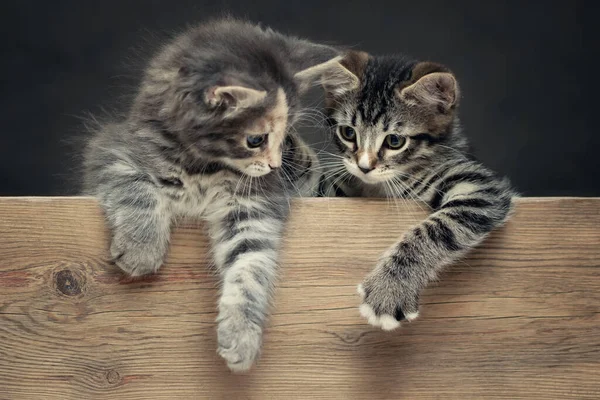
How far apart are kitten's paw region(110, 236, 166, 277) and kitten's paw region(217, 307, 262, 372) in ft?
0.75

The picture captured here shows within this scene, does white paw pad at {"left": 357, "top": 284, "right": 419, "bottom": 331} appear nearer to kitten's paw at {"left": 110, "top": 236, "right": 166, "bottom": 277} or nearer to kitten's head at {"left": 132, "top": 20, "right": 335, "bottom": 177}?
A: kitten's head at {"left": 132, "top": 20, "right": 335, "bottom": 177}

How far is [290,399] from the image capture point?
7.16ft

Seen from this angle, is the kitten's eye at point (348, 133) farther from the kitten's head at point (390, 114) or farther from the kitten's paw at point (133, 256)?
the kitten's paw at point (133, 256)

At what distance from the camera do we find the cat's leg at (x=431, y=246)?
208 cm

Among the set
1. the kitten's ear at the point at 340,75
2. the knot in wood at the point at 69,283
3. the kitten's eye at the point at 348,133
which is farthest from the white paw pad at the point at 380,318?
the knot in wood at the point at 69,283

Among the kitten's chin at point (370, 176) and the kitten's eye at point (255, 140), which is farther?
the kitten's chin at point (370, 176)

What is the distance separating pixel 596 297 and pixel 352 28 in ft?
4.60

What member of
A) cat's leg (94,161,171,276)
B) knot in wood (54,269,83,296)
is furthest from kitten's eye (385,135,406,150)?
knot in wood (54,269,83,296)

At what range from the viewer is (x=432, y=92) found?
232cm

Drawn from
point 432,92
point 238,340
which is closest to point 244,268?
point 238,340

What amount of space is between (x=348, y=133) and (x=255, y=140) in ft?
1.32

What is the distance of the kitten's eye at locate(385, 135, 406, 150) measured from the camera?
2.35 meters

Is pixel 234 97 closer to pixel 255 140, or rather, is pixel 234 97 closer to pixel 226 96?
pixel 226 96

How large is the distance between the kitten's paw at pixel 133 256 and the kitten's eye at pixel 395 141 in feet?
2.31
